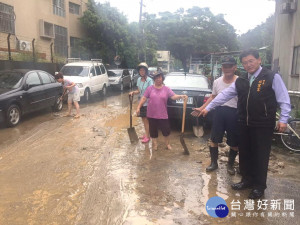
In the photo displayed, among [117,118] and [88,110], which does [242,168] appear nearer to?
[117,118]

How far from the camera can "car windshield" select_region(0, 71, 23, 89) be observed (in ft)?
25.8

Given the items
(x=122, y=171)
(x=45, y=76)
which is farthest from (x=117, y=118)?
(x=122, y=171)

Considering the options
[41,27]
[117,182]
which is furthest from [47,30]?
[117,182]

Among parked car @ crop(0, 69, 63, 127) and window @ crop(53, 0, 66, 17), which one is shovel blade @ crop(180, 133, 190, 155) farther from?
window @ crop(53, 0, 66, 17)

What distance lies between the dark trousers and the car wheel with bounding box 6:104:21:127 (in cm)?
588

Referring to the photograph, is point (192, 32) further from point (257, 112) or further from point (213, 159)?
point (257, 112)

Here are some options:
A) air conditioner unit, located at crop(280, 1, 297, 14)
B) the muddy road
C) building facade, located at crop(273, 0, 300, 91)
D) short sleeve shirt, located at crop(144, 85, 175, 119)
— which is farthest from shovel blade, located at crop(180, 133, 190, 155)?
air conditioner unit, located at crop(280, 1, 297, 14)

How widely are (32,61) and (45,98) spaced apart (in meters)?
6.29

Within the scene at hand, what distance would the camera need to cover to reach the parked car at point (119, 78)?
691 inches

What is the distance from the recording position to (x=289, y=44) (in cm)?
1273

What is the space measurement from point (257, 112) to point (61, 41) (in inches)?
820

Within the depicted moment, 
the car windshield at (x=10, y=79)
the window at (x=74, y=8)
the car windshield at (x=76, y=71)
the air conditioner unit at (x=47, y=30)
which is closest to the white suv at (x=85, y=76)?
the car windshield at (x=76, y=71)

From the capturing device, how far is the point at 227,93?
12.9 feet

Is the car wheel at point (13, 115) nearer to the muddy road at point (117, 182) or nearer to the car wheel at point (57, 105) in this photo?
the muddy road at point (117, 182)
